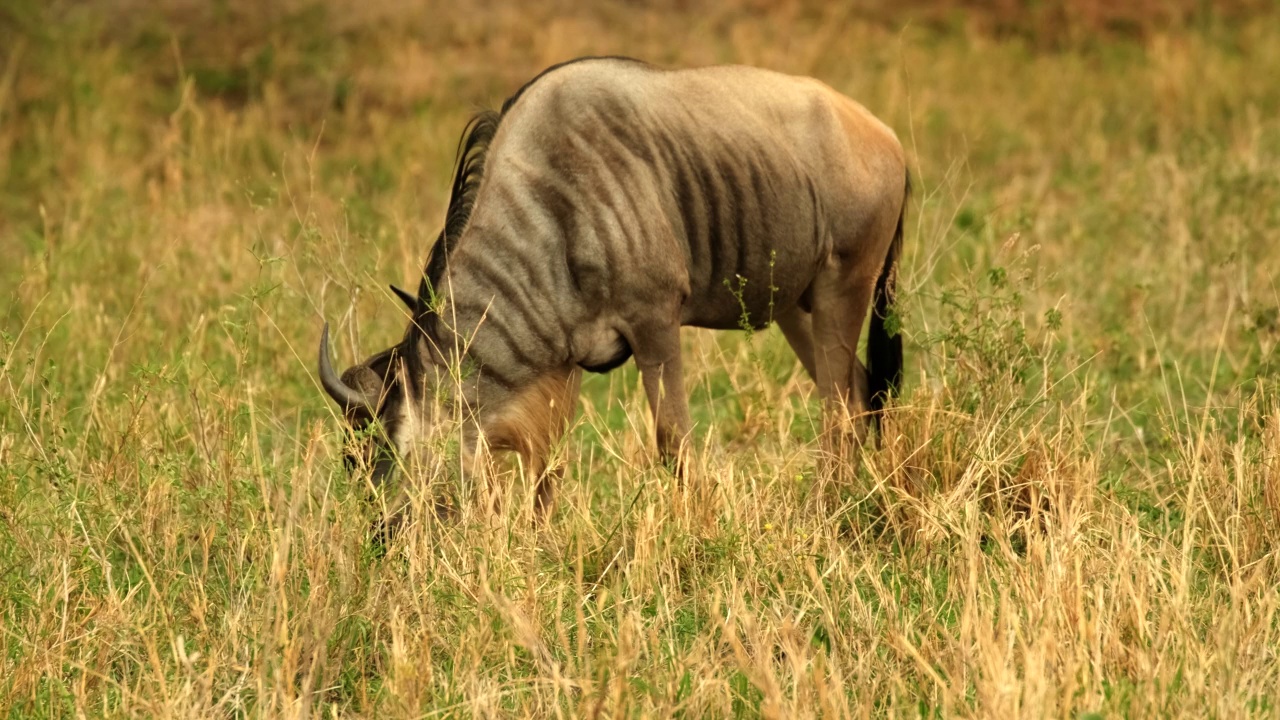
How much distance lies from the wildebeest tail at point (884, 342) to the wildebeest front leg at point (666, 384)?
31.9 inches

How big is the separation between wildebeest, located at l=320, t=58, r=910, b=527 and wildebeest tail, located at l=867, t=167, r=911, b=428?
297mm

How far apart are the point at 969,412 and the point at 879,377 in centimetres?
59

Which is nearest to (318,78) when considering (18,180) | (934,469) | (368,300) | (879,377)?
(18,180)

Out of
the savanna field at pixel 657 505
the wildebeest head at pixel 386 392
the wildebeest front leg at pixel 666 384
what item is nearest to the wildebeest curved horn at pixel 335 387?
the wildebeest head at pixel 386 392

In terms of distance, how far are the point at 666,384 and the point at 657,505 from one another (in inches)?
20.0

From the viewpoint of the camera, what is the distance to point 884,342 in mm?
5000

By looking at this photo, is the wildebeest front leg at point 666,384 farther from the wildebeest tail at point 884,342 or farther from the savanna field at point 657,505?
the wildebeest tail at point 884,342

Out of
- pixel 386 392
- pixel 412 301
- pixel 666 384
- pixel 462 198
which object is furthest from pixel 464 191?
pixel 666 384

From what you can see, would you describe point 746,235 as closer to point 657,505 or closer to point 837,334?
point 837,334

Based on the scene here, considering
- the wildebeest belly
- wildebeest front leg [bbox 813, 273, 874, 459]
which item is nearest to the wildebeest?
the wildebeest belly

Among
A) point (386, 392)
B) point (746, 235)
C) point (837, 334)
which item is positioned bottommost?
point (837, 334)

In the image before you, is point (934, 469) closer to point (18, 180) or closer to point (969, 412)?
point (969, 412)

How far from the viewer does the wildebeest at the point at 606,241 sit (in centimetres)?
424

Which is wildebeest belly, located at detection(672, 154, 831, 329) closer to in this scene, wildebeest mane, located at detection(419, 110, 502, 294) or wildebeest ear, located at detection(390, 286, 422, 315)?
wildebeest mane, located at detection(419, 110, 502, 294)
